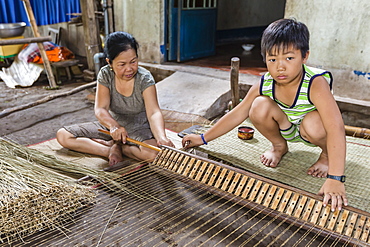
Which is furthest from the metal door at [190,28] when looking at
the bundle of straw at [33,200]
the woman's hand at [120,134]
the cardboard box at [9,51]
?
the bundle of straw at [33,200]

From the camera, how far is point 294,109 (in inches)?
82.0

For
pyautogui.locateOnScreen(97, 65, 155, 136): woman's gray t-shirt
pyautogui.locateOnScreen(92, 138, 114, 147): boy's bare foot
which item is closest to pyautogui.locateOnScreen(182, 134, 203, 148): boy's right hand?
pyautogui.locateOnScreen(97, 65, 155, 136): woman's gray t-shirt

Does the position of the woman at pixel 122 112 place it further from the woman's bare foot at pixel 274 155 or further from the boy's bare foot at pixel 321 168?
the boy's bare foot at pixel 321 168

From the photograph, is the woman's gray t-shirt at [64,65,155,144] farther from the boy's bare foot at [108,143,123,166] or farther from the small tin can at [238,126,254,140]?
the small tin can at [238,126,254,140]

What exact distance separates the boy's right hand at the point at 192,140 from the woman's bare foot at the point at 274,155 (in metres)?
0.50

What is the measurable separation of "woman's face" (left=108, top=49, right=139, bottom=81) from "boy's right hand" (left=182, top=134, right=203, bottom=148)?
64cm

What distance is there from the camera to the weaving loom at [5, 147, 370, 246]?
1664 mm

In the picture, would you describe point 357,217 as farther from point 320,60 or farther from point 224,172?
point 320,60

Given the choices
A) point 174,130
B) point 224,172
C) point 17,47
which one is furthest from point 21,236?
point 17,47

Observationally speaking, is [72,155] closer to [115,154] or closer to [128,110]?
[115,154]

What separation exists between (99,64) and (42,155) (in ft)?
10.8

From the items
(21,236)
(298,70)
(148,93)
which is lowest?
(21,236)

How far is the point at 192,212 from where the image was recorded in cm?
192

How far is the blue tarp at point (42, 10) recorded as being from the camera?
702 centimetres
